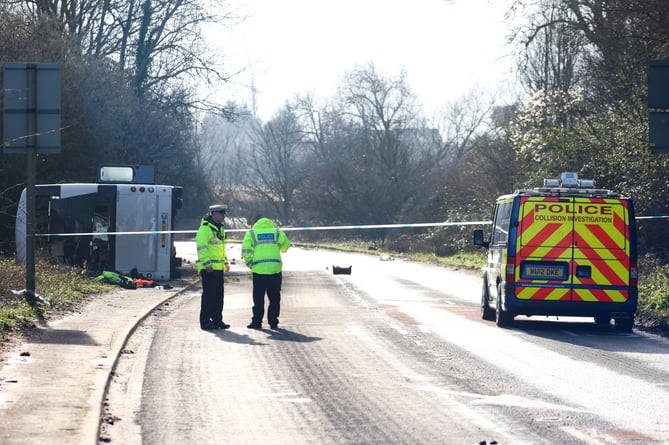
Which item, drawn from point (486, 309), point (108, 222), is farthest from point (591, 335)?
point (108, 222)

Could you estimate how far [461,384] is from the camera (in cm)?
1053

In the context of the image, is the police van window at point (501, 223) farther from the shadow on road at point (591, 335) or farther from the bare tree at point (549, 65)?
the bare tree at point (549, 65)

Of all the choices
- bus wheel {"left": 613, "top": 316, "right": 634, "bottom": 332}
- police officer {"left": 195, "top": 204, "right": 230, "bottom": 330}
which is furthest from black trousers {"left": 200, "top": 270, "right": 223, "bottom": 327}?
bus wheel {"left": 613, "top": 316, "right": 634, "bottom": 332}

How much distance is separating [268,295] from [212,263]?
0.97 meters

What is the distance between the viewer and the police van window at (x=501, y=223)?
16.7 m

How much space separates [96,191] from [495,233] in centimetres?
1267

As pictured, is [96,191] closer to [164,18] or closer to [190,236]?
[164,18]

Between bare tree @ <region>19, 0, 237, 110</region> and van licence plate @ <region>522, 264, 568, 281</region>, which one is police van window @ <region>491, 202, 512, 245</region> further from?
bare tree @ <region>19, 0, 237, 110</region>

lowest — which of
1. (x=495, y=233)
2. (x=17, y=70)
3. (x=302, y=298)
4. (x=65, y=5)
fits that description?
(x=302, y=298)

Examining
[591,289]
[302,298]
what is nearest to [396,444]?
[591,289]

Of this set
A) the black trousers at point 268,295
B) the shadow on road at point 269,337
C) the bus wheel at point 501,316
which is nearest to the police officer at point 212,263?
the shadow on road at point 269,337

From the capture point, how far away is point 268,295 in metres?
16.2

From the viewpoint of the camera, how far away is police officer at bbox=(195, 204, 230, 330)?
16.2 meters

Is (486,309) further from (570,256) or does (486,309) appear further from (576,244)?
(576,244)
